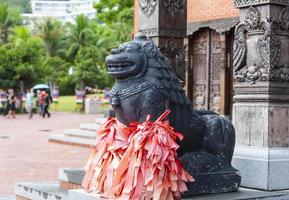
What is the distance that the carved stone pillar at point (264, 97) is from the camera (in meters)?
7.18

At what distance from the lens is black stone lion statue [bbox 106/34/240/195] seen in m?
6.07

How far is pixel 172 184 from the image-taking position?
5.79 m

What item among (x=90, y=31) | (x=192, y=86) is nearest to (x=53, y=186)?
(x=192, y=86)

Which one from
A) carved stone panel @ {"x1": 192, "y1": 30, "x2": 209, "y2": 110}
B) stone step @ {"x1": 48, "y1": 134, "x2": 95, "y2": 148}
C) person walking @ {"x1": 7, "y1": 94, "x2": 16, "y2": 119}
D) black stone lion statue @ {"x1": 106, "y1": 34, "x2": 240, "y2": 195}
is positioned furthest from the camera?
person walking @ {"x1": 7, "y1": 94, "x2": 16, "y2": 119}

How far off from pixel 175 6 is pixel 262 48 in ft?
6.00

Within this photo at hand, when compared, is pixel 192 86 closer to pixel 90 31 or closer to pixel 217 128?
pixel 217 128

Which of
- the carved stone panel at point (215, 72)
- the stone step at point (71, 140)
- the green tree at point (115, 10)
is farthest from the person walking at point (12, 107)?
the carved stone panel at point (215, 72)

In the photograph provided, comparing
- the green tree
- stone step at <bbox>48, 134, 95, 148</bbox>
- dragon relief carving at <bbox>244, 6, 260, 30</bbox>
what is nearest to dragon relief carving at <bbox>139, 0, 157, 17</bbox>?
dragon relief carving at <bbox>244, 6, 260, 30</bbox>

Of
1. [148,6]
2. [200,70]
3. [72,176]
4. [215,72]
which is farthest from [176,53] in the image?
[200,70]

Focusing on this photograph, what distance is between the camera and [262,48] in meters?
7.35

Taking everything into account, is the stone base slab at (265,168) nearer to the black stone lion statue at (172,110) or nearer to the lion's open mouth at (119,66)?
the black stone lion statue at (172,110)

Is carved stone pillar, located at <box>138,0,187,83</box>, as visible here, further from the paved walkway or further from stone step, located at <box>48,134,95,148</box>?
stone step, located at <box>48,134,95,148</box>

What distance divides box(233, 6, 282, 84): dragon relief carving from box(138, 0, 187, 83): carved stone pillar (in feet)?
4.14

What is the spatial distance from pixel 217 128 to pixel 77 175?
2.08 metres
